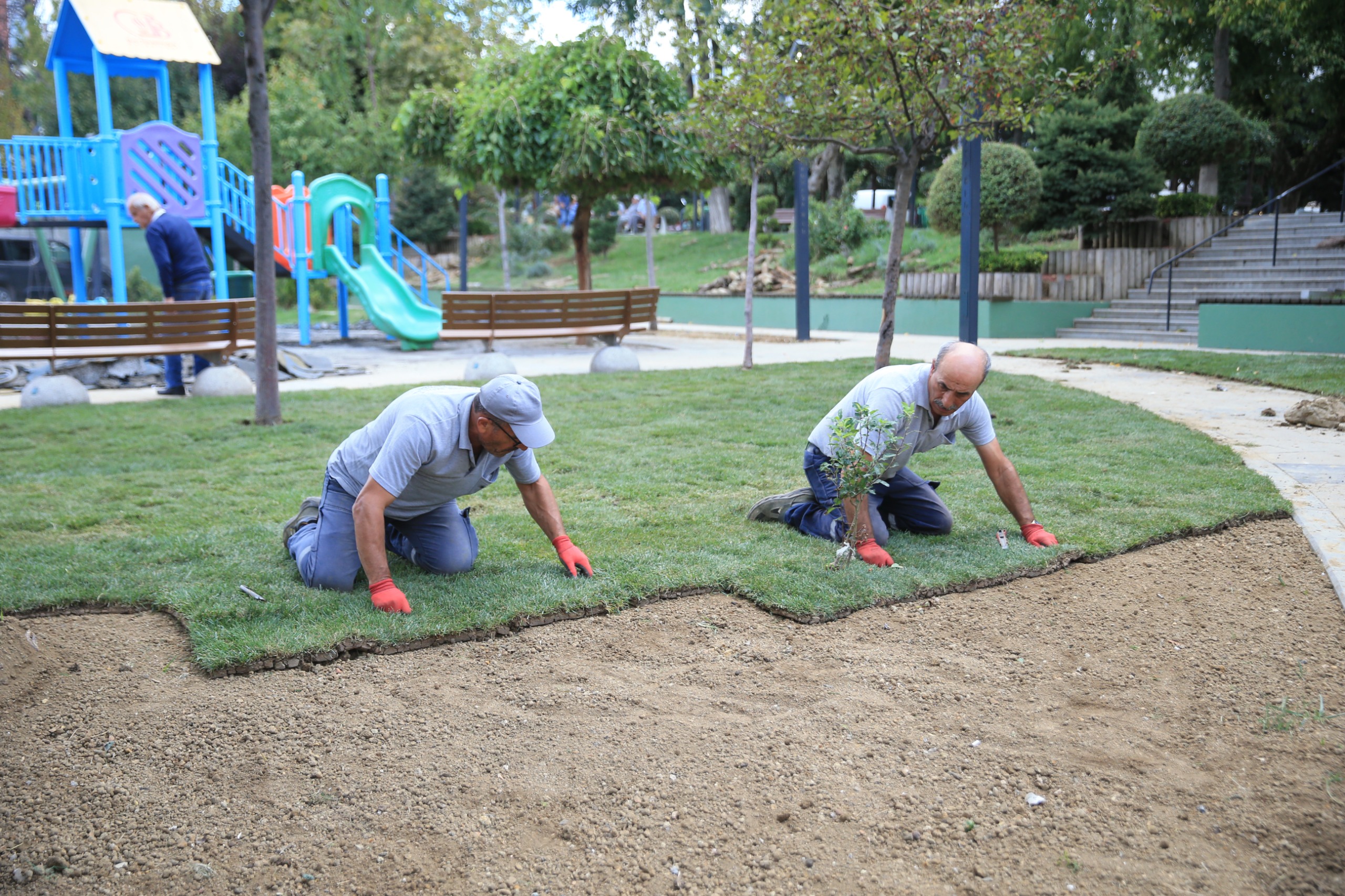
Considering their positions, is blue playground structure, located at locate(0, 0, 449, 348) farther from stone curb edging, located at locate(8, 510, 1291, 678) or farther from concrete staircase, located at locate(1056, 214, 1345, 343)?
concrete staircase, located at locate(1056, 214, 1345, 343)

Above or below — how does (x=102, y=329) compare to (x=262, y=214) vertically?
below

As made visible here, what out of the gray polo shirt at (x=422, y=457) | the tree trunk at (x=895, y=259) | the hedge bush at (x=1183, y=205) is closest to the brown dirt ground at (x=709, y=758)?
the gray polo shirt at (x=422, y=457)

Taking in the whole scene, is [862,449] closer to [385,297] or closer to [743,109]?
[743,109]

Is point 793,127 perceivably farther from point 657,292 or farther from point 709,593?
point 657,292

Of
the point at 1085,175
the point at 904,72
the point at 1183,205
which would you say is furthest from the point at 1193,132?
the point at 904,72

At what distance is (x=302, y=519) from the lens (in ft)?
14.5

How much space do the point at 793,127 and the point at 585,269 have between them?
864 cm

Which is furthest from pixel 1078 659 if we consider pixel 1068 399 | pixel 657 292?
pixel 657 292

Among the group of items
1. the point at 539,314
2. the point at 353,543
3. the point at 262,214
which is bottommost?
the point at 353,543

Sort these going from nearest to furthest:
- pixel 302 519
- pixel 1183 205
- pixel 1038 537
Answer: pixel 302 519 < pixel 1038 537 < pixel 1183 205

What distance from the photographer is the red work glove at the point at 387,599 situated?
373 cm

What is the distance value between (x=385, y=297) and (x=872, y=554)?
12654 mm

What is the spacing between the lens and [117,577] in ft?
13.6

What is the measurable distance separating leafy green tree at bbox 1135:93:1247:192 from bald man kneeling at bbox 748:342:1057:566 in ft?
54.1
